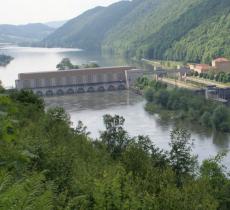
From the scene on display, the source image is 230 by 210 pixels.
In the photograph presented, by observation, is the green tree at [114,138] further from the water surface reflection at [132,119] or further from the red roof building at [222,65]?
the red roof building at [222,65]

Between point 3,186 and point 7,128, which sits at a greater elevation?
point 7,128

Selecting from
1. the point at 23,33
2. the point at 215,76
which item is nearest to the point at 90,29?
the point at 23,33

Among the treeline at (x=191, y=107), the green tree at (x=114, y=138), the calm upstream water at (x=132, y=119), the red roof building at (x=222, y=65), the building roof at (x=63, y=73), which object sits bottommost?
the calm upstream water at (x=132, y=119)

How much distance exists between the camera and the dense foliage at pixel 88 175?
1428 millimetres

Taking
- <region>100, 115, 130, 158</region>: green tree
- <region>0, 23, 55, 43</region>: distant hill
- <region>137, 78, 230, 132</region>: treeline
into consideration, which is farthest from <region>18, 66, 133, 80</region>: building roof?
<region>0, 23, 55, 43</region>: distant hill

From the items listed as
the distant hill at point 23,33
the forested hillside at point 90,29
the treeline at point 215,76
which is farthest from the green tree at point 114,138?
the distant hill at point 23,33

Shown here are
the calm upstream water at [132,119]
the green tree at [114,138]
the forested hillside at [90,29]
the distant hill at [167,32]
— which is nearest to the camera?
the green tree at [114,138]

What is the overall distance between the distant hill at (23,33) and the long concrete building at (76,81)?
243 feet

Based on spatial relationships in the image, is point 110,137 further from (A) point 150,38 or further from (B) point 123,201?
(A) point 150,38

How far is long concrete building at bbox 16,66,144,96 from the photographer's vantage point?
2409cm

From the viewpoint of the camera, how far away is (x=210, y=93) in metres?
20.2

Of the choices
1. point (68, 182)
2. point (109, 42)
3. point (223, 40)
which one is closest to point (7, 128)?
point (68, 182)

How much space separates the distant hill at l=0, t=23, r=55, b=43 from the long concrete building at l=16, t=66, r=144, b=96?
7418cm

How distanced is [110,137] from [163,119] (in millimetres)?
8162
